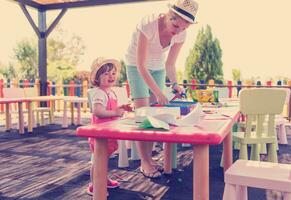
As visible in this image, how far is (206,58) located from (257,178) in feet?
33.3

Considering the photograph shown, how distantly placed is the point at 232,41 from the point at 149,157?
40.3 metres

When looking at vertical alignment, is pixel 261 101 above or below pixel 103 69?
below

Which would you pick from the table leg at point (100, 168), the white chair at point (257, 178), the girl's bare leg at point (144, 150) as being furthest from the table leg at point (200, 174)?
the girl's bare leg at point (144, 150)

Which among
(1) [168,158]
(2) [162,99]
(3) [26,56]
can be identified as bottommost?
(1) [168,158]

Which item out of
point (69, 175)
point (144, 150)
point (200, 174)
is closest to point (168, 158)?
point (144, 150)

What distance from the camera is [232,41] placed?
40938 mm

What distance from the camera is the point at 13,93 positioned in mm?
5988

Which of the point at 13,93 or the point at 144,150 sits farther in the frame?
the point at 13,93

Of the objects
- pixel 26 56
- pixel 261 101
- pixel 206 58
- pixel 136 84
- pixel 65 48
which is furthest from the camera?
pixel 65 48

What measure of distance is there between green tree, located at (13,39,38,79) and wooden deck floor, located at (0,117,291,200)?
18714 mm

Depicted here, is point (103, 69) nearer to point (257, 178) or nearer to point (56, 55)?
point (257, 178)

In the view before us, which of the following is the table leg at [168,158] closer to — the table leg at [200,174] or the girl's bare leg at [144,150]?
the girl's bare leg at [144,150]

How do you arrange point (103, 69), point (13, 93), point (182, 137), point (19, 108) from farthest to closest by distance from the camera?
point (13, 93) → point (19, 108) → point (103, 69) → point (182, 137)

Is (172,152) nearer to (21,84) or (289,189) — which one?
(289,189)
